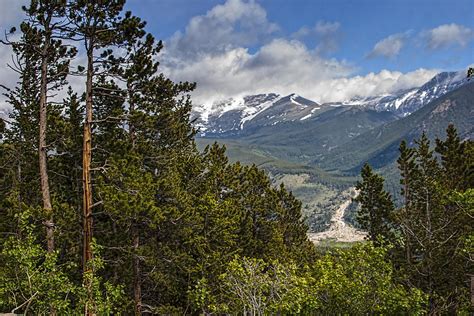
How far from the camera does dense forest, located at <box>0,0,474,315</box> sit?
14.6m

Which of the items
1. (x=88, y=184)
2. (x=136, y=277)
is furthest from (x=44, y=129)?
(x=136, y=277)

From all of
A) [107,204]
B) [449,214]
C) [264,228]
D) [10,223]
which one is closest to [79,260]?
[10,223]

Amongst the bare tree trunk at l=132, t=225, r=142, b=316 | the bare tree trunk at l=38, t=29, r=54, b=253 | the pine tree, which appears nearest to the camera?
the bare tree trunk at l=38, t=29, r=54, b=253

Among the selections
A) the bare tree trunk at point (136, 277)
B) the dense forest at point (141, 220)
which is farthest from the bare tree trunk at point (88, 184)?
the bare tree trunk at point (136, 277)

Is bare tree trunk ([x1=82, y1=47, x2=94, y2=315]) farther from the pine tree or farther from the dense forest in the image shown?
the pine tree

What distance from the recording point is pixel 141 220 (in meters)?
18.6

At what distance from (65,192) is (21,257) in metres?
11.9

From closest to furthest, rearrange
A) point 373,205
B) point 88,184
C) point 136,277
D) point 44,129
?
point 88,184 < point 44,129 < point 136,277 < point 373,205

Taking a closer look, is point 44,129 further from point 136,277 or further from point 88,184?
point 136,277

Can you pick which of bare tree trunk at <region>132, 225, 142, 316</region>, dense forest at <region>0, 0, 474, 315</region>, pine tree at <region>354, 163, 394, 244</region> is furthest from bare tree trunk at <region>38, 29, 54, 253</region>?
pine tree at <region>354, 163, 394, 244</region>

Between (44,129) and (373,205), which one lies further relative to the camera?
(373,205)

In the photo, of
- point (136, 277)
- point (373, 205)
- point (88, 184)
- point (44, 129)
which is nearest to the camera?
point (88, 184)

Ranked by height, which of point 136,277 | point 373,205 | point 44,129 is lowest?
point 136,277

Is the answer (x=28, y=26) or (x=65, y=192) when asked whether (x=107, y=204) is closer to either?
(x=28, y=26)
